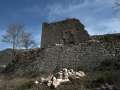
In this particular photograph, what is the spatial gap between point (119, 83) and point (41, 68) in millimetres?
10397

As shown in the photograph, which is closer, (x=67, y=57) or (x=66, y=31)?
(x=67, y=57)

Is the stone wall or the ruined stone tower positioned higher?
the ruined stone tower

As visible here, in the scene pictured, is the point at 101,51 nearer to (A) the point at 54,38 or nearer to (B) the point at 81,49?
(B) the point at 81,49

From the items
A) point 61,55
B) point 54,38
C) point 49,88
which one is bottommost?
point 49,88

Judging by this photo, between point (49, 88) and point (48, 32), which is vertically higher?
point (48, 32)

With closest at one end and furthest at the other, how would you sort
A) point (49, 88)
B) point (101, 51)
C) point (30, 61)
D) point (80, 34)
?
point (49, 88) < point (101, 51) < point (30, 61) < point (80, 34)

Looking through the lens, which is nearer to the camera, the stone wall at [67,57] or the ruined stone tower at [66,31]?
the stone wall at [67,57]

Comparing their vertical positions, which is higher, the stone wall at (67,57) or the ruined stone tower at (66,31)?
the ruined stone tower at (66,31)

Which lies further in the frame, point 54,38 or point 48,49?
point 54,38

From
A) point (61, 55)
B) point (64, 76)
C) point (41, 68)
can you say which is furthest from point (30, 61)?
point (64, 76)

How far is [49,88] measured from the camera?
33.0ft

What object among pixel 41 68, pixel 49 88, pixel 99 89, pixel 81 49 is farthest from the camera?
pixel 41 68

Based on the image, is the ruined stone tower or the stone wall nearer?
the stone wall

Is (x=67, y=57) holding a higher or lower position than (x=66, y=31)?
lower
